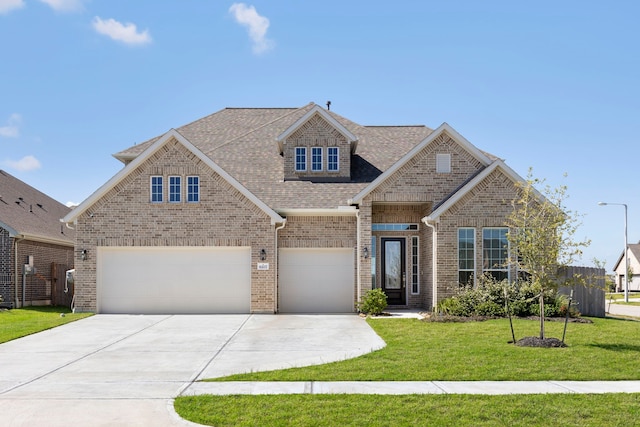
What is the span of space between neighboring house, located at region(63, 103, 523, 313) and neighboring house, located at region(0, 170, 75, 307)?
14.0 ft

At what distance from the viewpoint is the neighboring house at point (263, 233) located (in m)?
19.6

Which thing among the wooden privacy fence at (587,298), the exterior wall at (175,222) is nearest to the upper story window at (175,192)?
the exterior wall at (175,222)

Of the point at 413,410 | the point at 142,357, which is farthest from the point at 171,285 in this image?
the point at 413,410

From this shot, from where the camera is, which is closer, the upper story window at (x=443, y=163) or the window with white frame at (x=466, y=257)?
the window with white frame at (x=466, y=257)

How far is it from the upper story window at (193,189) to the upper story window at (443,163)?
26.8ft

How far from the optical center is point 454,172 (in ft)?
68.2

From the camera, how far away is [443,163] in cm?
2088

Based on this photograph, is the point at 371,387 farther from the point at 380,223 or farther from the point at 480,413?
the point at 380,223

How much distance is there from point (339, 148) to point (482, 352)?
1264 centimetres

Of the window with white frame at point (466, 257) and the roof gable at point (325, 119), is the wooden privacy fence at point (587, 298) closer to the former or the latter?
the window with white frame at point (466, 257)

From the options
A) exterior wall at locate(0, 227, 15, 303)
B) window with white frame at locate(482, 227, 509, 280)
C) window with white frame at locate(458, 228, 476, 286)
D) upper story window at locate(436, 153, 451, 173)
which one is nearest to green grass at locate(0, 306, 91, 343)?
exterior wall at locate(0, 227, 15, 303)

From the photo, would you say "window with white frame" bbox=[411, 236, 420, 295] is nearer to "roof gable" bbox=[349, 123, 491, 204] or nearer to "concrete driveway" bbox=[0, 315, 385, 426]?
"roof gable" bbox=[349, 123, 491, 204]

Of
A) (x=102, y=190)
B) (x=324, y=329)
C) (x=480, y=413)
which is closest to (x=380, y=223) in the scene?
(x=324, y=329)

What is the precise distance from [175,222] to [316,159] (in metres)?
6.09
